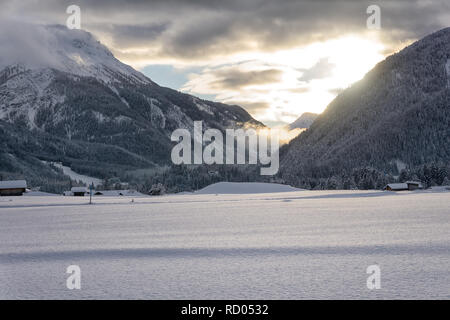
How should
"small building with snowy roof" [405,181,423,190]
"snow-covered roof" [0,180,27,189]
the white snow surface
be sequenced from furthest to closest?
"small building with snowy roof" [405,181,423,190], the white snow surface, "snow-covered roof" [0,180,27,189]

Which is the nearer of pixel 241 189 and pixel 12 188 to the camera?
pixel 12 188

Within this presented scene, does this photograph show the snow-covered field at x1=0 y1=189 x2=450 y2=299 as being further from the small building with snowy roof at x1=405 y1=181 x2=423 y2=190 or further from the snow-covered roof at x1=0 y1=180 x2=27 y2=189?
the small building with snowy roof at x1=405 y1=181 x2=423 y2=190

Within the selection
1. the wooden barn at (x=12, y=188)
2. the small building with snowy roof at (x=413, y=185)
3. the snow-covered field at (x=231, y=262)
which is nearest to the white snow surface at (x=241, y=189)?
the small building with snowy roof at (x=413, y=185)

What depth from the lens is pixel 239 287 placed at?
11797 millimetres

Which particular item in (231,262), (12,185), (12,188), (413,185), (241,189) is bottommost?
(231,262)

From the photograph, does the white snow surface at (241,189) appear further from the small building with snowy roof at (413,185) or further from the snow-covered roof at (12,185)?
the snow-covered roof at (12,185)

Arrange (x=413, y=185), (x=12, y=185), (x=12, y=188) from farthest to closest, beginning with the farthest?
(x=413, y=185)
(x=12, y=185)
(x=12, y=188)

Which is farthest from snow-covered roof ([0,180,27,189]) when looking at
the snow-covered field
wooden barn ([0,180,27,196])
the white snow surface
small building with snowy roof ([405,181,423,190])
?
small building with snowy roof ([405,181,423,190])

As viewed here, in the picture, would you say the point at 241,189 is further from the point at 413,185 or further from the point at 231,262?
the point at 231,262

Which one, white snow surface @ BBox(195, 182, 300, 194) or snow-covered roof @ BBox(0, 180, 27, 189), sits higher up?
snow-covered roof @ BBox(0, 180, 27, 189)

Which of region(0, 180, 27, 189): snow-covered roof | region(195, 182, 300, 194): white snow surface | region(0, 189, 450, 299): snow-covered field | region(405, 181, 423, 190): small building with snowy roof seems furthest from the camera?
region(405, 181, 423, 190): small building with snowy roof

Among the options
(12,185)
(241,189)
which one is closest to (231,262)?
(241,189)

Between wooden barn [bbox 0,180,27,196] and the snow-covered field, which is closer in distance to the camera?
the snow-covered field
